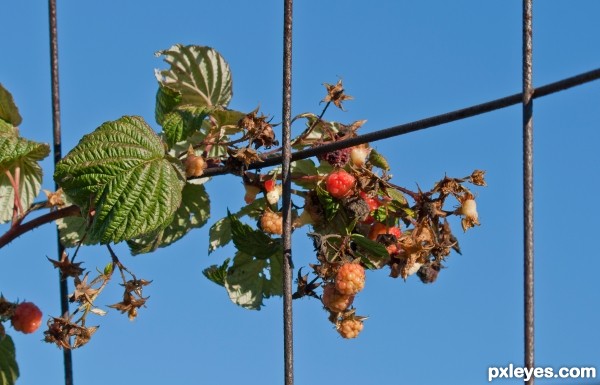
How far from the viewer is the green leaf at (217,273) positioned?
2531 mm

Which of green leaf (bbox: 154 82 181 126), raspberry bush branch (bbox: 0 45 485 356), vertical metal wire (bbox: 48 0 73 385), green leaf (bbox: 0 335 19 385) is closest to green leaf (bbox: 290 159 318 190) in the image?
raspberry bush branch (bbox: 0 45 485 356)

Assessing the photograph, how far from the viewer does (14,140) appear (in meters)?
2.39

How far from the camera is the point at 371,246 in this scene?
2.12 m

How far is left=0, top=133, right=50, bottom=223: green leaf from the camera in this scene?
2.37 metres

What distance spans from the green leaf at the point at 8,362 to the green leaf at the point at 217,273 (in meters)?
0.46

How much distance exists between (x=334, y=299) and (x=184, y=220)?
0.63 m

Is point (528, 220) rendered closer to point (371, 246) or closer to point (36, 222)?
point (371, 246)

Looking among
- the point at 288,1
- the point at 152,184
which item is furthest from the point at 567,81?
the point at 152,184

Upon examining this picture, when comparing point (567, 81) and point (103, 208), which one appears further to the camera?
point (103, 208)

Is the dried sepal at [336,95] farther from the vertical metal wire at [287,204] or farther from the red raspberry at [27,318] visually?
the red raspberry at [27,318]

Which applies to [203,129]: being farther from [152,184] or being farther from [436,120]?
[436,120]

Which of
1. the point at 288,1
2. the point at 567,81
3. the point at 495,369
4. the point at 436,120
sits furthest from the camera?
the point at 495,369

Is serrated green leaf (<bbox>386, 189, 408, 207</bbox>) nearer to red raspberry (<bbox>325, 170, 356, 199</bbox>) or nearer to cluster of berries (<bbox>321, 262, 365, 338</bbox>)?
red raspberry (<bbox>325, 170, 356, 199</bbox>)

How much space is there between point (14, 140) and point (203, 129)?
16.6 inches
